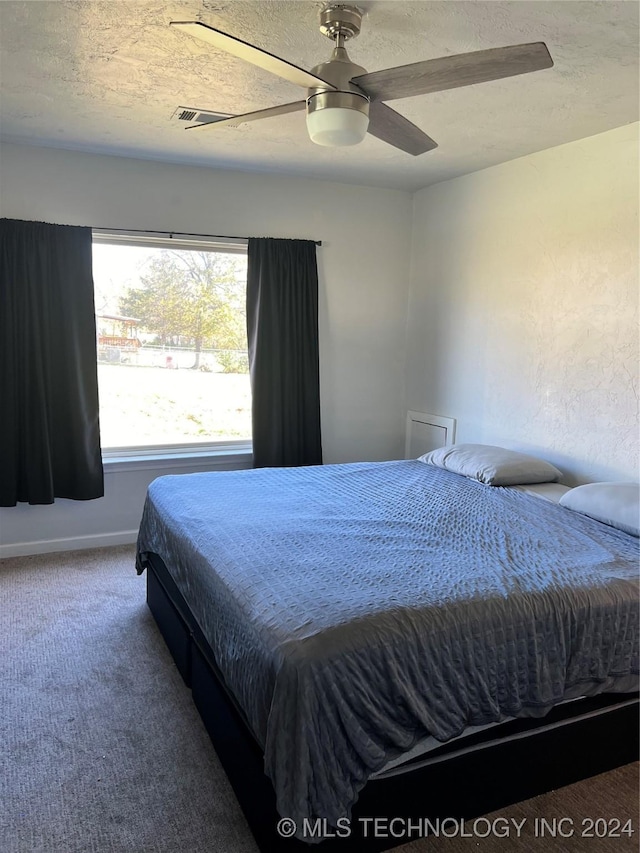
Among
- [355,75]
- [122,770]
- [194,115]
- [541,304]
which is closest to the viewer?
[355,75]

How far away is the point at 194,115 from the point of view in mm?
2945

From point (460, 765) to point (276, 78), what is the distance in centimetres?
265

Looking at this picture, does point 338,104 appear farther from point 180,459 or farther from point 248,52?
point 180,459

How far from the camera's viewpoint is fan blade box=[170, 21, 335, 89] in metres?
1.47

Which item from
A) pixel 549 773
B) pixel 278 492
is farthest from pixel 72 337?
pixel 549 773

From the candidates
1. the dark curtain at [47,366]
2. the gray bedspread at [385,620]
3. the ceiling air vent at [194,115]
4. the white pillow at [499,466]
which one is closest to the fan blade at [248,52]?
the ceiling air vent at [194,115]

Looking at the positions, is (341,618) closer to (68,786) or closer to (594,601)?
(594,601)

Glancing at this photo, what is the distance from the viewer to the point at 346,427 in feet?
15.5

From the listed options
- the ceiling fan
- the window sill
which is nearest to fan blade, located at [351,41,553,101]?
the ceiling fan

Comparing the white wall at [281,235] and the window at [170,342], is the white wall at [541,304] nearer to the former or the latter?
the white wall at [281,235]

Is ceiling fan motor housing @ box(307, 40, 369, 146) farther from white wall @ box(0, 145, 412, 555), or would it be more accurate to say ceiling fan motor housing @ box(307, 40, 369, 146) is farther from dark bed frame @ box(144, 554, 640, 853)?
white wall @ box(0, 145, 412, 555)

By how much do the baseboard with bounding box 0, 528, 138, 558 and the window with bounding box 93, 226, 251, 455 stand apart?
59cm

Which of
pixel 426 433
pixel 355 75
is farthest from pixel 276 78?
pixel 426 433

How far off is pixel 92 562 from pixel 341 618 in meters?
2.59
